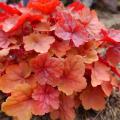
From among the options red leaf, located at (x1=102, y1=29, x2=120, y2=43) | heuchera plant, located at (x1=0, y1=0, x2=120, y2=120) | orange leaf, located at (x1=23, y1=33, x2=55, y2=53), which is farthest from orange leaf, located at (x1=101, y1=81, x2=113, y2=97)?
orange leaf, located at (x1=23, y1=33, x2=55, y2=53)

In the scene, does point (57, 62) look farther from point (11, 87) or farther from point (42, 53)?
point (11, 87)

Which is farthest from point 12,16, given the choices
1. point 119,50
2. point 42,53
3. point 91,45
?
point 119,50

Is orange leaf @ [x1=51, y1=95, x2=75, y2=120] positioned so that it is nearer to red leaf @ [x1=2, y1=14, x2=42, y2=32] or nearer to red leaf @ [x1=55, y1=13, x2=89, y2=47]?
red leaf @ [x1=55, y1=13, x2=89, y2=47]

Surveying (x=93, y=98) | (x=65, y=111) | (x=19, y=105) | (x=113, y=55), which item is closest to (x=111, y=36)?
(x=113, y=55)

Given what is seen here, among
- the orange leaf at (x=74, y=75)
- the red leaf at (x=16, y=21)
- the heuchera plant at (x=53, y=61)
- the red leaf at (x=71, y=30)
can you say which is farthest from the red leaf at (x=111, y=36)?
the red leaf at (x=16, y=21)

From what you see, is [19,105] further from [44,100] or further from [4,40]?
[4,40]
